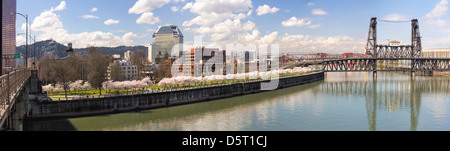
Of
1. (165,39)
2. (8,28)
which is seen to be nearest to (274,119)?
(8,28)

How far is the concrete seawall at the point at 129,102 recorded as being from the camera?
2498 centimetres

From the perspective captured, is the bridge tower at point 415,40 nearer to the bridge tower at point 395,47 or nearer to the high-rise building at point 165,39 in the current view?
the bridge tower at point 395,47

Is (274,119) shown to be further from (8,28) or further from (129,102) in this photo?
(8,28)

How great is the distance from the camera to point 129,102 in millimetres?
29062

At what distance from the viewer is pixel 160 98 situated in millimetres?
31688

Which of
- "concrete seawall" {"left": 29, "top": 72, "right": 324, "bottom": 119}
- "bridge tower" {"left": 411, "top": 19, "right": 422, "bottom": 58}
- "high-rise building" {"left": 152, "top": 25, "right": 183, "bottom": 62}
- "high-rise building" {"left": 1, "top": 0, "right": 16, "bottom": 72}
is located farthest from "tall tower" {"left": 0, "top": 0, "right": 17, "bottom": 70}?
"bridge tower" {"left": 411, "top": 19, "right": 422, "bottom": 58}

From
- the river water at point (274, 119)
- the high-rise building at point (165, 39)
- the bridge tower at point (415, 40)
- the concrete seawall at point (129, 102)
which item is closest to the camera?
the river water at point (274, 119)

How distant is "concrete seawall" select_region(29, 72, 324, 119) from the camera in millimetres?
24984

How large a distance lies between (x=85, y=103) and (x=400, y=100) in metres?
34.4

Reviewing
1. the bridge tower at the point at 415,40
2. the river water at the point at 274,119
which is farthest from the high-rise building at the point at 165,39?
the river water at the point at 274,119

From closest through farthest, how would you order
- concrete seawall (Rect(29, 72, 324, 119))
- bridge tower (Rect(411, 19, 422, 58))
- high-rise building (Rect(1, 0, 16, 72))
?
concrete seawall (Rect(29, 72, 324, 119)), high-rise building (Rect(1, 0, 16, 72)), bridge tower (Rect(411, 19, 422, 58))

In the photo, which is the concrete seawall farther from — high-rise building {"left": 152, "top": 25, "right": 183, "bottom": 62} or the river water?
high-rise building {"left": 152, "top": 25, "right": 183, "bottom": 62}

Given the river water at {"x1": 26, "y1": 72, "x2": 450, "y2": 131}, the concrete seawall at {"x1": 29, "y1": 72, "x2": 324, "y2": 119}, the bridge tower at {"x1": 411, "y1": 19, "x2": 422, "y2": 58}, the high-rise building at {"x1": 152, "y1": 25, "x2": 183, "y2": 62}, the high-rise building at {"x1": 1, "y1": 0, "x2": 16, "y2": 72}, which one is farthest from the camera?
the high-rise building at {"x1": 152, "y1": 25, "x2": 183, "y2": 62}
